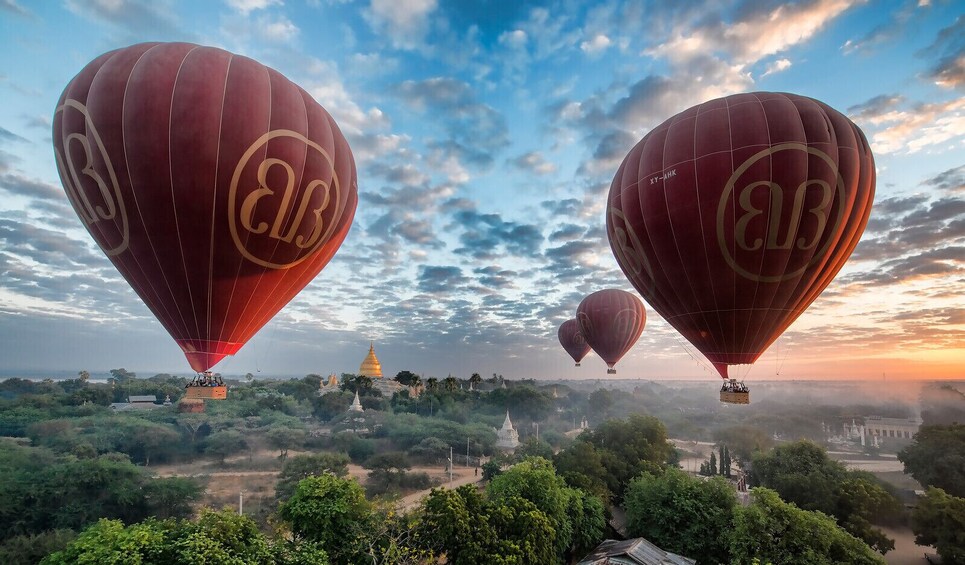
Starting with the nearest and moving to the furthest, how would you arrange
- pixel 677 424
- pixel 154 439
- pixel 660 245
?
1. pixel 660 245
2. pixel 154 439
3. pixel 677 424

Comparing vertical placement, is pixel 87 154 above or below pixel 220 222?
above

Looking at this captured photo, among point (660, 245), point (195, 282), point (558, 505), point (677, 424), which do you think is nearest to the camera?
point (195, 282)

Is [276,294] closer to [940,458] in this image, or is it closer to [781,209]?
[781,209]

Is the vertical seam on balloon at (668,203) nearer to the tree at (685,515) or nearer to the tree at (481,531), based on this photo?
the tree at (685,515)

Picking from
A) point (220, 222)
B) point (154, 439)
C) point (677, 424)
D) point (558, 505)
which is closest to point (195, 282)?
point (220, 222)

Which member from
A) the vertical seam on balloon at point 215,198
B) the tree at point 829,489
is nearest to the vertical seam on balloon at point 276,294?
the vertical seam on balloon at point 215,198

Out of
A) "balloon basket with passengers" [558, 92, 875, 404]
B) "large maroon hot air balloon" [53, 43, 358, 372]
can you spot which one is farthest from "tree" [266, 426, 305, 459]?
"balloon basket with passengers" [558, 92, 875, 404]

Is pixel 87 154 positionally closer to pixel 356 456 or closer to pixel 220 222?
pixel 220 222

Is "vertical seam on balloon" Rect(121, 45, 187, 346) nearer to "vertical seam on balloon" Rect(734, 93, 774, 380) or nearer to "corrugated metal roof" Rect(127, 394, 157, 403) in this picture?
"vertical seam on balloon" Rect(734, 93, 774, 380)
